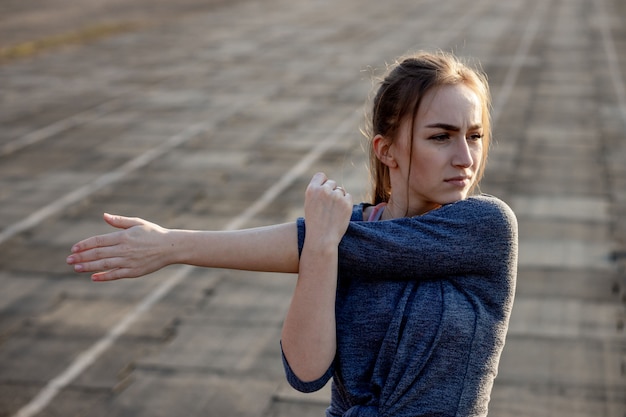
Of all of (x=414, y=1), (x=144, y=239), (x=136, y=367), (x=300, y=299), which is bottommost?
(x=414, y=1)

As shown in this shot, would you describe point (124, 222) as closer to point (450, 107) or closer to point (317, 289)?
point (317, 289)

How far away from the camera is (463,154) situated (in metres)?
2.38

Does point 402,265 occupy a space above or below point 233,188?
above

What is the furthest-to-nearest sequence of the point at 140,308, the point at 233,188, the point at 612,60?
the point at 612,60 < the point at 233,188 < the point at 140,308

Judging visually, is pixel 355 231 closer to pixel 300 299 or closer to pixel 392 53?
pixel 300 299

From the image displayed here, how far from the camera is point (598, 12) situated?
3778 cm

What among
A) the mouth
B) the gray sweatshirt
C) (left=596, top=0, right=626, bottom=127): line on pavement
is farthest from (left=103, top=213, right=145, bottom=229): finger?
(left=596, top=0, right=626, bottom=127): line on pavement

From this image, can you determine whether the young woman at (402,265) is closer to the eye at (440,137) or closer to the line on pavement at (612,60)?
the eye at (440,137)

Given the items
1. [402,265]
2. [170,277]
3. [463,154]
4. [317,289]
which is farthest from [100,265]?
[170,277]

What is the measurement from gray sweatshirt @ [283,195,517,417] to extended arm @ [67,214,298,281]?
0.09m

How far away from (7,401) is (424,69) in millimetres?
5783

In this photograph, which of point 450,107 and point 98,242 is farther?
point 450,107

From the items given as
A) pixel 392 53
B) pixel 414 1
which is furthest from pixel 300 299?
pixel 414 1

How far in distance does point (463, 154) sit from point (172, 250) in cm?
75
